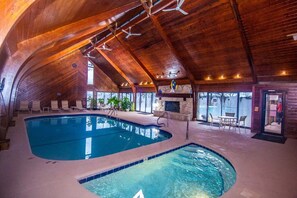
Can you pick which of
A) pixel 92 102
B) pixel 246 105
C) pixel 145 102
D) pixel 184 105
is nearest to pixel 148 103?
pixel 145 102

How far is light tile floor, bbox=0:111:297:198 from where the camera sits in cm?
286

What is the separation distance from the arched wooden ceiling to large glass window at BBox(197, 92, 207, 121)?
100 centimetres

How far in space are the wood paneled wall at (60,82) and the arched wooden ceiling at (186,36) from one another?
5448 millimetres

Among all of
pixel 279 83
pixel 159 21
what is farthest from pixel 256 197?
pixel 159 21

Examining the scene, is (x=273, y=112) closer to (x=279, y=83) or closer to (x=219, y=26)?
(x=279, y=83)

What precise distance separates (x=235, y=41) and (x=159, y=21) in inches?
148

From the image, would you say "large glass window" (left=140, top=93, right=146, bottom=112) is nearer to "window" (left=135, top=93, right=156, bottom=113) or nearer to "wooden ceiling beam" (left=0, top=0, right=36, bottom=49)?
"window" (left=135, top=93, right=156, bottom=113)

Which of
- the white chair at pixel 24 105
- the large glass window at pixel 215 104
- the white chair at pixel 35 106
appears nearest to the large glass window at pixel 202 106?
the large glass window at pixel 215 104

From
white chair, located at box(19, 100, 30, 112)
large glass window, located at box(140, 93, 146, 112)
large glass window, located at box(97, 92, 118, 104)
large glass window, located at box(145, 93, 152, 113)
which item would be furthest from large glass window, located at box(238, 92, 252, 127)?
white chair, located at box(19, 100, 30, 112)

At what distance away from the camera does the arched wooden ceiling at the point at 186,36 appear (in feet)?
13.3

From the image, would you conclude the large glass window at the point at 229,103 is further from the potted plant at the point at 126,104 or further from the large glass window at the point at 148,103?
the potted plant at the point at 126,104

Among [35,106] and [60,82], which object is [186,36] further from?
[35,106]

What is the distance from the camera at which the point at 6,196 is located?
2549mm

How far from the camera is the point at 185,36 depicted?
328 inches
